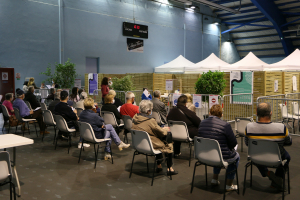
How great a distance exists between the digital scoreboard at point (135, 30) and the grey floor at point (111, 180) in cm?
1209

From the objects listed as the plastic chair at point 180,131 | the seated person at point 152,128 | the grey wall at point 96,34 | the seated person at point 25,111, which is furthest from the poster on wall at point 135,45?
the seated person at point 152,128

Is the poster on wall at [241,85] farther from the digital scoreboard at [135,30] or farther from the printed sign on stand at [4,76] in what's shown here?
the printed sign on stand at [4,76]

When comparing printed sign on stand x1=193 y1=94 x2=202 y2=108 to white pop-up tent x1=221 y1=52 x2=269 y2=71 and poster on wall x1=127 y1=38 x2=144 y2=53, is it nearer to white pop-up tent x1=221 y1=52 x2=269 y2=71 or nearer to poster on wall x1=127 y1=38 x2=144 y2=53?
white pop-up tent x1=221 y1=52 x2=269 y2=71

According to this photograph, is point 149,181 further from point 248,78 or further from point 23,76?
point 23,76

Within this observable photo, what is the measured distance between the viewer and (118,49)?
15.9 m

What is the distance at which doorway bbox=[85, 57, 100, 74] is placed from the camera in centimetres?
1477

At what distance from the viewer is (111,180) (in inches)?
152

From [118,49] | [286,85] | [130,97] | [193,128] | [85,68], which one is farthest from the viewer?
[118,49]

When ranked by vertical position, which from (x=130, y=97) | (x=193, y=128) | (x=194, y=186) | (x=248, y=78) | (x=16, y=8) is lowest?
(x=194, y=186)

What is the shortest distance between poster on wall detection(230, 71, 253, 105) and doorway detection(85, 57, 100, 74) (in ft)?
29.5

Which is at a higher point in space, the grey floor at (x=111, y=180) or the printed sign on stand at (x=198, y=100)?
the printed sign on stand at (x=198, y=100)

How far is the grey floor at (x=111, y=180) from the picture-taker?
3.35m

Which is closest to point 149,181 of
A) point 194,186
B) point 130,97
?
point 194,186

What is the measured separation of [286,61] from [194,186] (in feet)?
33.1
